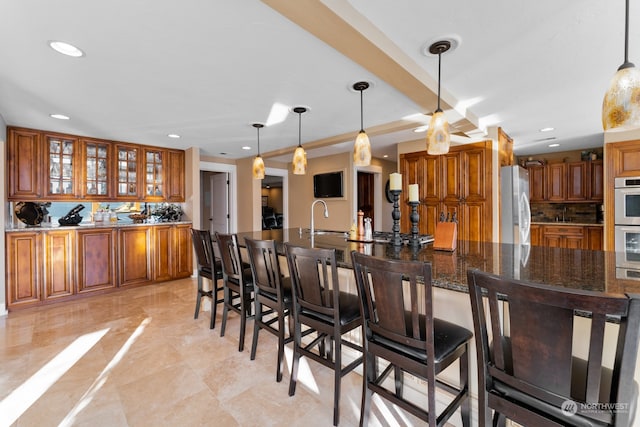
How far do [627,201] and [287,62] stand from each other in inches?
186

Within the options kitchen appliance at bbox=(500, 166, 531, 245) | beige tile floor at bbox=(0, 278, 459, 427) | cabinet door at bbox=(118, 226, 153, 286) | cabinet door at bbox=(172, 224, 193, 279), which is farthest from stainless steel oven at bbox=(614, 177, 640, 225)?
cabinet door at bbox=(118, 226, 153, 286)

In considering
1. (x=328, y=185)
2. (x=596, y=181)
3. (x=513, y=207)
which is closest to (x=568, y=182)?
(x=596, y=181)

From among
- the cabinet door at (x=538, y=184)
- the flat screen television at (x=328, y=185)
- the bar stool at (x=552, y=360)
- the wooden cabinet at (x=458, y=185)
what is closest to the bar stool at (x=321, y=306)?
the bar stool at (x=552, y=360)

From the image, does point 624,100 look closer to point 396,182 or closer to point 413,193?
point 413,193

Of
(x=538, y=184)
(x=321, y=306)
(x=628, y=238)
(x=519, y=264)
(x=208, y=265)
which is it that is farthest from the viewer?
(x=538, y=184)

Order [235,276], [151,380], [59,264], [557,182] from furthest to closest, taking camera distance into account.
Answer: [557,182], [59,264], [235,276], [151,380]

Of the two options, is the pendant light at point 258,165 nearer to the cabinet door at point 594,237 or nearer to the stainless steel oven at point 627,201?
the stainless steel oven at point 627,201

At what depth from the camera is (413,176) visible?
4.46 m

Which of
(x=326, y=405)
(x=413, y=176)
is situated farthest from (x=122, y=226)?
(x=413, y=176)

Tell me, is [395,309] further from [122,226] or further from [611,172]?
[611,172]

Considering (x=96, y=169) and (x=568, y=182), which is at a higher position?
(x=96, y=169)

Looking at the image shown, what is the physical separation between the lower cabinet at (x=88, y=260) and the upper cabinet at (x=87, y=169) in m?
0.54

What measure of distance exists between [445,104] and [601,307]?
7.35ft

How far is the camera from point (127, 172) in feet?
14.3
